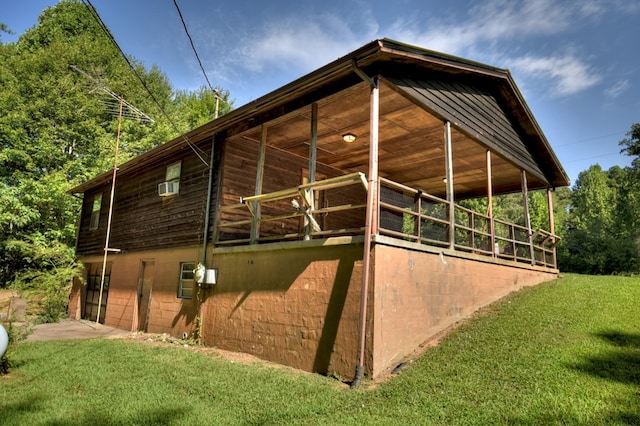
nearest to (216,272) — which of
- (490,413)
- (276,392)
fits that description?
(276,392)

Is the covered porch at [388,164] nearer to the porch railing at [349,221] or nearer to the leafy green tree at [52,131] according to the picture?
the porch railing at [349,221]

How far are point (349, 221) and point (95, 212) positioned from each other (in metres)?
9.77

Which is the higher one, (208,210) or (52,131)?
(52,131)

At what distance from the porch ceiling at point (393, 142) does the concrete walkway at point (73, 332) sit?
20.5 feet

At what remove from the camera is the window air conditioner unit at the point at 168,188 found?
10.7 metres

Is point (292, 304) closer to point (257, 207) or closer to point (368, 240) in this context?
point (368, 240)

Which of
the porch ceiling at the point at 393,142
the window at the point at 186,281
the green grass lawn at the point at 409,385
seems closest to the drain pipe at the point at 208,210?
the window at the point at 186,281

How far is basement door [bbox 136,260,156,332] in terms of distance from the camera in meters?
10.7

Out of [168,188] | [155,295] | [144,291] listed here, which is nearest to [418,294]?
[155,295]

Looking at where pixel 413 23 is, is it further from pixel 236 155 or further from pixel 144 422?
pixel 144 422

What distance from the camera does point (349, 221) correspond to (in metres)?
12.4

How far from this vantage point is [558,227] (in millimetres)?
28594

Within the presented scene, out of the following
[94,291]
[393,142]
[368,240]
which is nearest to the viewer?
[368,240]

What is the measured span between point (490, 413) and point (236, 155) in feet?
24.8
